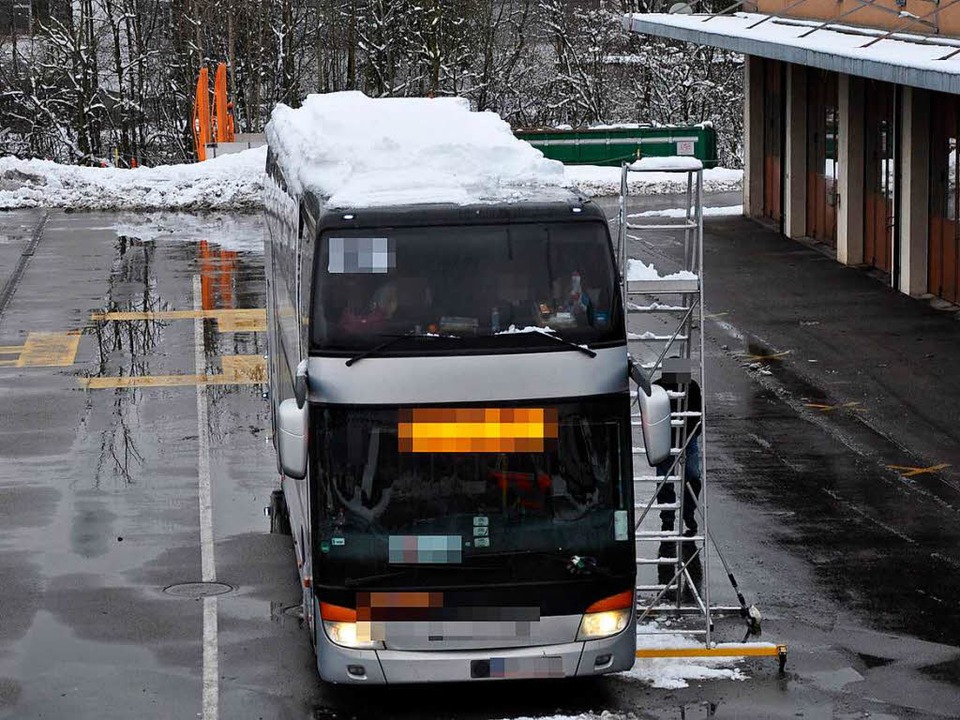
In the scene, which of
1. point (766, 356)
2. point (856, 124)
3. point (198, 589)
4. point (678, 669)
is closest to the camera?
point (678, 669)

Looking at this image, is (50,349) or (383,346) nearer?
(383,346)

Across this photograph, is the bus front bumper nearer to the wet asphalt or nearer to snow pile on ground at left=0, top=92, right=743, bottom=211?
the wet asphalt

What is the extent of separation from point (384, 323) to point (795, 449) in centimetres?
914

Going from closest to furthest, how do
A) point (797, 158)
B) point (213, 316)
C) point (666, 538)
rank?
1. point (666, 538)
2. point (213, 316)
3. point (797, 158)

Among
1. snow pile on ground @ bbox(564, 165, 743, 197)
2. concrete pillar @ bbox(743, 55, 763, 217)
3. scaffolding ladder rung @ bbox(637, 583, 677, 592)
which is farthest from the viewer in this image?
snow pile on ground @ bbox(564, 165, 743, 197)

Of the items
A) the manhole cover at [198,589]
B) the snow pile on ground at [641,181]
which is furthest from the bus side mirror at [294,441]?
the snow pile on ground at [641,181]

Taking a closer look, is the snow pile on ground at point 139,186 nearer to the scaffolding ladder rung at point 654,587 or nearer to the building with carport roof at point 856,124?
the building with carport roof at point 856,124

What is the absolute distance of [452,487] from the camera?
10109 mm

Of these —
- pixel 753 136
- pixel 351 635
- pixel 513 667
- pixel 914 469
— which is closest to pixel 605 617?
pixel 513 667

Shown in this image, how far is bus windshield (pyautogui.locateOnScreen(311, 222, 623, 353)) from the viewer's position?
10.1 meters

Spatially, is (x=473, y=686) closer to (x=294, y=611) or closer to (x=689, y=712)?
(x=689, y=712)

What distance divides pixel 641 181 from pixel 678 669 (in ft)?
111

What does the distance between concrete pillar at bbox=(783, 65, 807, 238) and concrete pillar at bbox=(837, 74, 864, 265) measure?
3.83m

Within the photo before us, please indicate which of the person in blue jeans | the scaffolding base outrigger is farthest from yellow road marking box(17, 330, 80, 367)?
the scaffolding base outrigger
